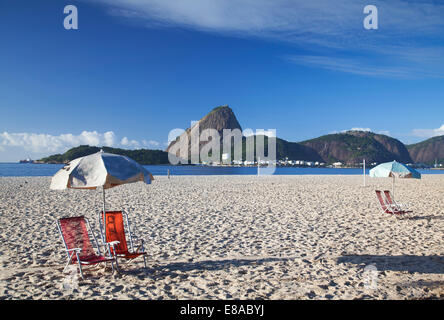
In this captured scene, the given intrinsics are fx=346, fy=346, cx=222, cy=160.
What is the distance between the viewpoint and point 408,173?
9766 mm

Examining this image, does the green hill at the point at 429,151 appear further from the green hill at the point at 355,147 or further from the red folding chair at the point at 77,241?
the red folding chair at the point at 77,241

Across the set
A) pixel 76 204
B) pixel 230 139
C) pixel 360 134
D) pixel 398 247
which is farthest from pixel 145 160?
pixel 398 247

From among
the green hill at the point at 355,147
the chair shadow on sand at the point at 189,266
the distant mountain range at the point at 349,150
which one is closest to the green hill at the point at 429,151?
the distant mountain range at the point at 349,150

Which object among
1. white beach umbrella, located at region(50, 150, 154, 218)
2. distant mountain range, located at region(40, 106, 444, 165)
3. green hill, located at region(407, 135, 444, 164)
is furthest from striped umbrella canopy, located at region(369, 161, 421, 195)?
green hill, located at region(407, 135, 444, 164)

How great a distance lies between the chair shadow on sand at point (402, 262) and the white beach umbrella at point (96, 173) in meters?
3.43

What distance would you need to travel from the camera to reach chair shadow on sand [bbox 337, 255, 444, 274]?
4.89m

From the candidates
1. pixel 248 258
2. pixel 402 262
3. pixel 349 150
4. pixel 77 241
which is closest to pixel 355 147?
pixel 349 150

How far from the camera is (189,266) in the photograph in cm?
503

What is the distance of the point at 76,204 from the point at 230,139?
153 meters

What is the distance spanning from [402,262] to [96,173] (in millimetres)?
4578

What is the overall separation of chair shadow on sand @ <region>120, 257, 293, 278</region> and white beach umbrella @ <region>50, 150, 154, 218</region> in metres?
1.34

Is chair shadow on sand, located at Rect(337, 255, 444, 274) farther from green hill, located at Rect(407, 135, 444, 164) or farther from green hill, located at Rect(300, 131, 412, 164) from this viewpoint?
green hill, located at Rect(407, 135, 444, 164)

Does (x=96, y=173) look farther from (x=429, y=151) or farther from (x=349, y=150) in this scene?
(x=429, y=151)
